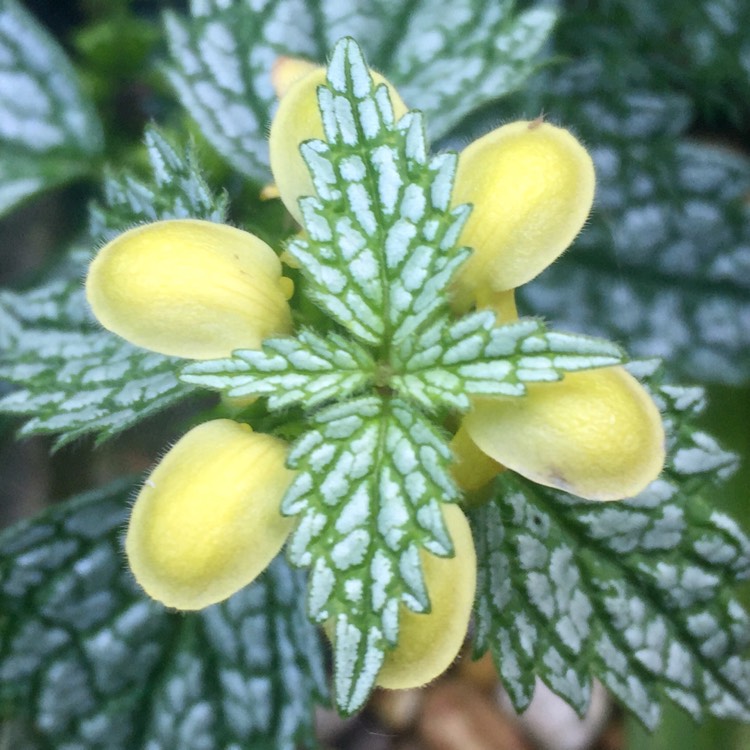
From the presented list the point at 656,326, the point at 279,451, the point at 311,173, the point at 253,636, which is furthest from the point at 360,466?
the point at 656,326

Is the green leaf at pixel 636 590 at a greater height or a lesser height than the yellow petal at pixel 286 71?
lesser

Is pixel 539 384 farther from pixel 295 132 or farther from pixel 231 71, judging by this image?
pixel 231 71

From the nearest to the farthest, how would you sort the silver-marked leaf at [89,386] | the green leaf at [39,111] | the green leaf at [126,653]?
the silver-marked leaf at [89,386], the green leaf at [126,653], the green leaf at [39,111]

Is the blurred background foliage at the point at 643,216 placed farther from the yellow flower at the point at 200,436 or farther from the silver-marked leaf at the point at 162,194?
the yellow flower at the point at 200,436

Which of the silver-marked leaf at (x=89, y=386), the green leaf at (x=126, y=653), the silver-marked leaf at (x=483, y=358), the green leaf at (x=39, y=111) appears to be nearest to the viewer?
the silver-marked leaf at (x=483, y=358)

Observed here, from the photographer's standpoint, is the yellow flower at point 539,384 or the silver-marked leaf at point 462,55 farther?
the silver-marked leaf at point 462,55

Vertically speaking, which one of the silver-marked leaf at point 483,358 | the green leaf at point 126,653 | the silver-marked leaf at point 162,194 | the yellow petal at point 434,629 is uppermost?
the silver-marked leaf at point 162,194

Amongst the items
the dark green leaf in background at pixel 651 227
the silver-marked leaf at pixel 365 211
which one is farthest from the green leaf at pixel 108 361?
the dark green leaf in background at pixel 651 227

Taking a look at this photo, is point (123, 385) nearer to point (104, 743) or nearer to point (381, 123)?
point (381, 123)

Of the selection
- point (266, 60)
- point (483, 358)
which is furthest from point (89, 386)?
point (266, 60)
